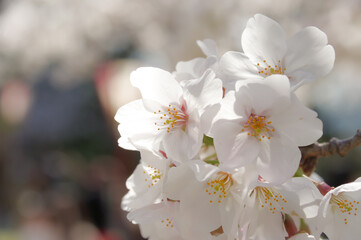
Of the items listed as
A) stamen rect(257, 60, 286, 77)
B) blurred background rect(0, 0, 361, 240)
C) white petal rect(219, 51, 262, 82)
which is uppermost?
white petal rect(219, 51, 262, 82)

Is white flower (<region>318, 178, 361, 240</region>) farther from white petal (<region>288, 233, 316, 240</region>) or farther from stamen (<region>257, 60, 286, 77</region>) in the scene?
stamen (<region>257, 60, 286, 77</region>)

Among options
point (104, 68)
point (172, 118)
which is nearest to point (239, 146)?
point (172, 118)

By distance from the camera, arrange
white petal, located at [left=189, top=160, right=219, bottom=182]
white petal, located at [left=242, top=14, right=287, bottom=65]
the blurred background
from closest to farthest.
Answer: white petal, located at [left=189, top=160, right=219, bottom=182]
white petal, located at [left=242, top=14, right=287, bottom=65]
the blurred background

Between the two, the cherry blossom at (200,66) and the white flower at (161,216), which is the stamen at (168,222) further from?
the cherry blossom at (200,66)

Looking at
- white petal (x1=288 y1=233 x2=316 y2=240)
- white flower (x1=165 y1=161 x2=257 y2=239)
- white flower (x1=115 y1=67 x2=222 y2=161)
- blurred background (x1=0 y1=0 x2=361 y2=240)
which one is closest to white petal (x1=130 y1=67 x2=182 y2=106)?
white flower (x1=115 y1=67 x2=222 y2=161)

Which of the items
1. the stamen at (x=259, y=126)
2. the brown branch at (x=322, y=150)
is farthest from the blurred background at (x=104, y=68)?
the stamen at (x=259, y=126)

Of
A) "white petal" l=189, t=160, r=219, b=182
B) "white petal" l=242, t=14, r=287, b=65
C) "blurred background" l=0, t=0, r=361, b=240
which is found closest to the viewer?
"white petal" l=189, t=160, r=219, b=182

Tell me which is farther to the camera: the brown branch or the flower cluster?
the brown branch
